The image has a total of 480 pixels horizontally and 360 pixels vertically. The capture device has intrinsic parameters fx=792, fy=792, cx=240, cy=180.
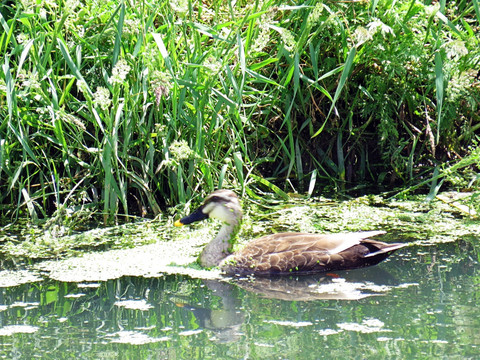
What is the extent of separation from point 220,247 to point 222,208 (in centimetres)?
29

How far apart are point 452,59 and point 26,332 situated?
3.98m

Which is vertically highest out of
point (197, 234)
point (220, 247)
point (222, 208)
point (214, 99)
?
point (214, 99)

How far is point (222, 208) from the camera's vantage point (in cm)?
523

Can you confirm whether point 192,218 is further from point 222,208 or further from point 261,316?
point 261,316

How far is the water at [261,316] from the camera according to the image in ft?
11.9

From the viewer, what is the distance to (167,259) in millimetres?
5074

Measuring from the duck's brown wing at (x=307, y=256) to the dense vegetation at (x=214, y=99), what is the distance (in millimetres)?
932

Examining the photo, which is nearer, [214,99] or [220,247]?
[220,247]

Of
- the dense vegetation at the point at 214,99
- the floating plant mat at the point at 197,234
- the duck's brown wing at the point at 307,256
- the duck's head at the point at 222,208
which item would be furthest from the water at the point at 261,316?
the dense vegetation at the point at 214,99

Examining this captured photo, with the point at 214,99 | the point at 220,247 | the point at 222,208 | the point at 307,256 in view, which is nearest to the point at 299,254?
the point at 307,256

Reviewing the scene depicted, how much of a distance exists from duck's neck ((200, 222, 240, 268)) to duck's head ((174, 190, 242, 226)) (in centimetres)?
5

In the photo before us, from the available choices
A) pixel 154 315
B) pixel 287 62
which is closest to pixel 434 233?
pixel 287 62

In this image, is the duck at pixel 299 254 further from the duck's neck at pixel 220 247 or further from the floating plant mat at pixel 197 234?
the floating plant mat at pixel 197 234

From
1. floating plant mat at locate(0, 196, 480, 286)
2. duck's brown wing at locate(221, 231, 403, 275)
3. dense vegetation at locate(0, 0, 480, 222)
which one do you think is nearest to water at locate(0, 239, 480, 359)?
duck's brown wing at locate(221, 231, 403, 275)
